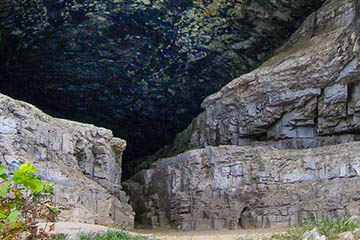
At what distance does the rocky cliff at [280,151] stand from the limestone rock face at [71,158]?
2.38 metres

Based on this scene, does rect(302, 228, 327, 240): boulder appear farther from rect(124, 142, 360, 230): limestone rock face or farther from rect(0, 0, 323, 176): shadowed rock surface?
rect(0, 0, 323, 176): shadowed rock surface

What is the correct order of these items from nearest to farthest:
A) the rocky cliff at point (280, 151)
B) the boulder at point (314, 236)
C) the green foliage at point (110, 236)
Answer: the boulder at point (314, 236), the green foliage at point (110, 236), the rocky cliff at point (280, 151)

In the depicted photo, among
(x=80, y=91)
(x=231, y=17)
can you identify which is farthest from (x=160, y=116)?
(x=231, y=17)

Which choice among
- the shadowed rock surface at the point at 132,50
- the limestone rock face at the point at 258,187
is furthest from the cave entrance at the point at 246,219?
the shadowed rock surface at the point at 132,50

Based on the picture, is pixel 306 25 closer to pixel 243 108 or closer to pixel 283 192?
pixel 243 108

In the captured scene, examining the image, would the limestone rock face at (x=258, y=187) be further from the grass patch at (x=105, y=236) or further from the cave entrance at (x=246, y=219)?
the grass patch at (x=105, y=236)

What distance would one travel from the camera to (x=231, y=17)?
26.7 metres

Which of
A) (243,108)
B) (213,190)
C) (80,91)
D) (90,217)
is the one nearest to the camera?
(90,217)

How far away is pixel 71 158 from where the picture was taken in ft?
65.0

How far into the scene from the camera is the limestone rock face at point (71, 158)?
1792cm

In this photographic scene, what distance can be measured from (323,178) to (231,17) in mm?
9204

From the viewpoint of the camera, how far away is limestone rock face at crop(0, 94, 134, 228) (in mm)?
17922

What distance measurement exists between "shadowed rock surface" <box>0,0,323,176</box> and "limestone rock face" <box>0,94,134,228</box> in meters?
6.57

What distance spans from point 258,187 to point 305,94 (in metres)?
4.06
